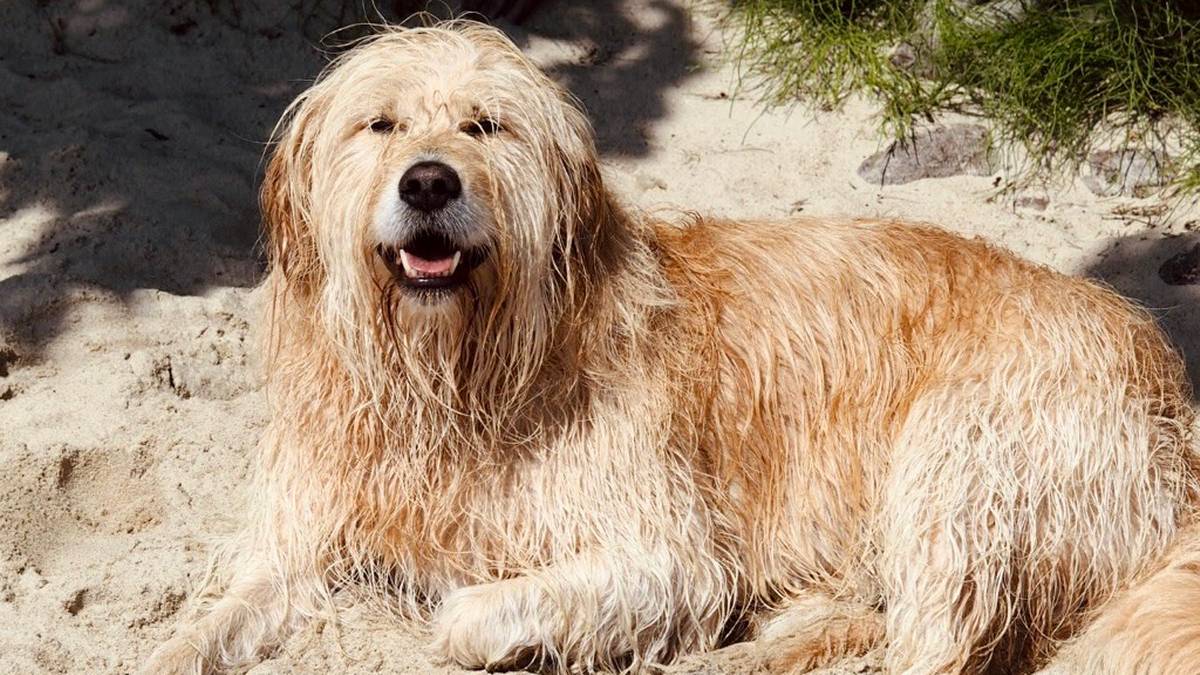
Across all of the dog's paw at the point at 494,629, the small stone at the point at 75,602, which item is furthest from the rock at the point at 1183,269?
the small stone at the point at 75,602

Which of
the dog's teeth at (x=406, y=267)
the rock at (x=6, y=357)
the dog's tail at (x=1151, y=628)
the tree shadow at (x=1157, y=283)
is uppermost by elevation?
the tree shadow at (x=1157, y=283)

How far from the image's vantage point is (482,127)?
4.10m

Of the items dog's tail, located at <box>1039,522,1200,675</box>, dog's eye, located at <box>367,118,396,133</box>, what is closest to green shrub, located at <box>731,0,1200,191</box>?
dog's tail, located at <box>1039,522,1200,675</box>

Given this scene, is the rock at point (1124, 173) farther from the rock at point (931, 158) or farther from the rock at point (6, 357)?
the rock at point (6, 357)

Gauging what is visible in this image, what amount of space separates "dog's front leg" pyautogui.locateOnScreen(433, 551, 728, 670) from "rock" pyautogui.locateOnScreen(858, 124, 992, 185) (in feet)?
9.30

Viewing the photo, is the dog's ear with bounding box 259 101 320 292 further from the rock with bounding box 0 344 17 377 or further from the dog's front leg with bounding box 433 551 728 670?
the rock with bounding box 0 344 17 377

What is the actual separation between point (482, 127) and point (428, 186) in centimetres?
33

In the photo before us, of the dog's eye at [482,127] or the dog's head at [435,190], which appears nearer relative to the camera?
the dog's head at [435,190]

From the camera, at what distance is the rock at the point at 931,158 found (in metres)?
6.73

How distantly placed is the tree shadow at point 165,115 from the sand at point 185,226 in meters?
0.01

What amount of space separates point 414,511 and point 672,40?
3.86 m

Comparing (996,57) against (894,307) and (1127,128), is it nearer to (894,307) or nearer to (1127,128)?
(1127,128)

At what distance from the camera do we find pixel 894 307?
4.60m

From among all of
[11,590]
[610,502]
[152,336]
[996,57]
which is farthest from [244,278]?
[996,57]
